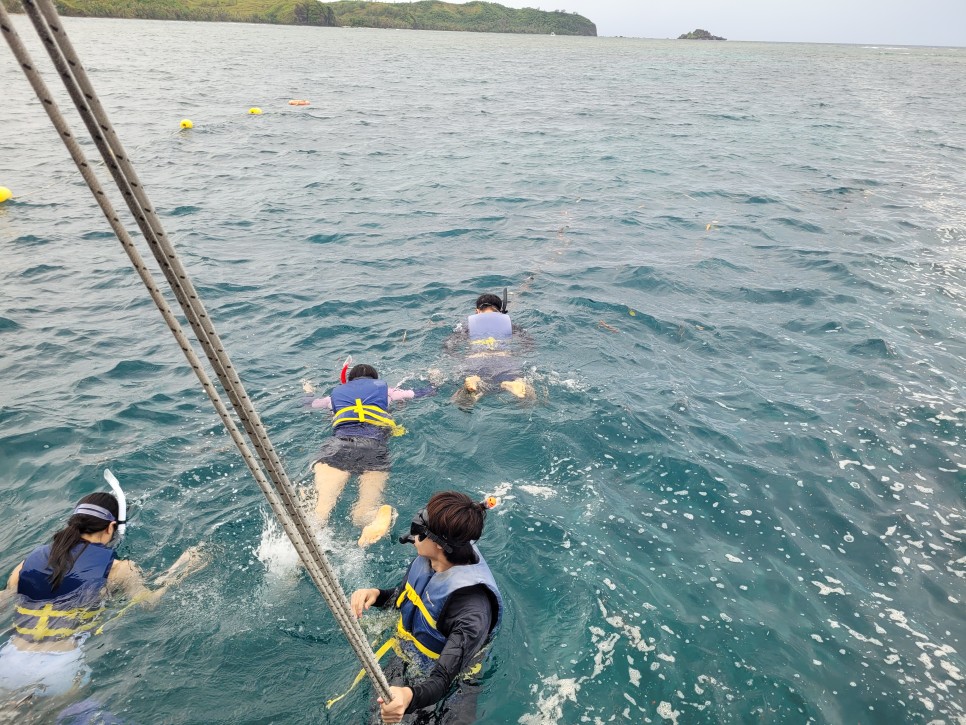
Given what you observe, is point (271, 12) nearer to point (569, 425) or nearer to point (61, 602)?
point (569, 425)

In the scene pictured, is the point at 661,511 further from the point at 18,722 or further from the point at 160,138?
the point at 160,138

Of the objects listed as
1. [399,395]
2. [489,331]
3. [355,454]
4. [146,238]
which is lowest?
[399,395]

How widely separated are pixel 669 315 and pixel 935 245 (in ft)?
26.6

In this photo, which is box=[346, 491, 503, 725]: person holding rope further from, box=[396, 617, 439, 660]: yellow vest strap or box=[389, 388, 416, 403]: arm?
box=[389, 388, 416, 403]: arm

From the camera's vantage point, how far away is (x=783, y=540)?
236 inches

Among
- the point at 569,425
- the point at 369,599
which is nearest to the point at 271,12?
the point at 569,425

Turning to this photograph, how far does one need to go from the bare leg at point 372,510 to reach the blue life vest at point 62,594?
217cm

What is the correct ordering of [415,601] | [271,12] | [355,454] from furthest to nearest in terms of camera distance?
[271,12], [355,454], [415,601]

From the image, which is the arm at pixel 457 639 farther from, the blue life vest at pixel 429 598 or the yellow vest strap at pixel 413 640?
the yellow vest strap at pixel 413 640

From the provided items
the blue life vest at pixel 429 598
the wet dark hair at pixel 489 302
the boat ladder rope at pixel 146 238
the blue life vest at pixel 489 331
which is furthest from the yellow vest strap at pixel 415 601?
the wet dark hair at pixel 489 302

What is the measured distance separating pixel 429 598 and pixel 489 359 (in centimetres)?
489

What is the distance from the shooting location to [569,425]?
25.3 feet

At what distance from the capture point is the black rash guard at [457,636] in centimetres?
355

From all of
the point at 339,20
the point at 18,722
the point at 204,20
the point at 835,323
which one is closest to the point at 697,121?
the point at 835,323
